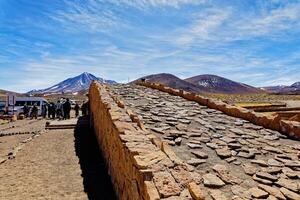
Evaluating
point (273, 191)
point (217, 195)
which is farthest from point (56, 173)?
point (273, 191)

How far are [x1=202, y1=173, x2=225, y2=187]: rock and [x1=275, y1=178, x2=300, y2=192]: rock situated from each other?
103 centimetres

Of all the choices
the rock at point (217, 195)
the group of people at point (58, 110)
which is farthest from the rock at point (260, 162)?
the group of people at point (58, 110)

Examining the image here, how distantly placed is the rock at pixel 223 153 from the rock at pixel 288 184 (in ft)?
4.08

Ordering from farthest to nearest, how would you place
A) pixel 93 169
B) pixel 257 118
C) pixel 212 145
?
pixel 257 118
pixel 93 169
pixel 212 145

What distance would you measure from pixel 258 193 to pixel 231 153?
194 cm

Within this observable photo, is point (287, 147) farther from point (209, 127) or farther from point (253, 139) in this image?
→ point (209, 127)

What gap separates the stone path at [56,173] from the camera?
8172 mm

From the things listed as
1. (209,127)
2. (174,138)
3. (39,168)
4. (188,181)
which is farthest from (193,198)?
(39,168)

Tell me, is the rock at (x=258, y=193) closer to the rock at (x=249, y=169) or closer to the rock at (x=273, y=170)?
the rock at (x=249, y=169)

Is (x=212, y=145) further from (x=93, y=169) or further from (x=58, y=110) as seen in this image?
(x=58, y=110)

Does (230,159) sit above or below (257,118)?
below

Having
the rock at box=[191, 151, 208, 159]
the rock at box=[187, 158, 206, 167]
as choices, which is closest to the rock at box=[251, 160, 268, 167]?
the rock at box=[191, 151, 208, 159]

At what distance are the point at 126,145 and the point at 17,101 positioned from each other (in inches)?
1552

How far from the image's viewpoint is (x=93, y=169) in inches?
403
